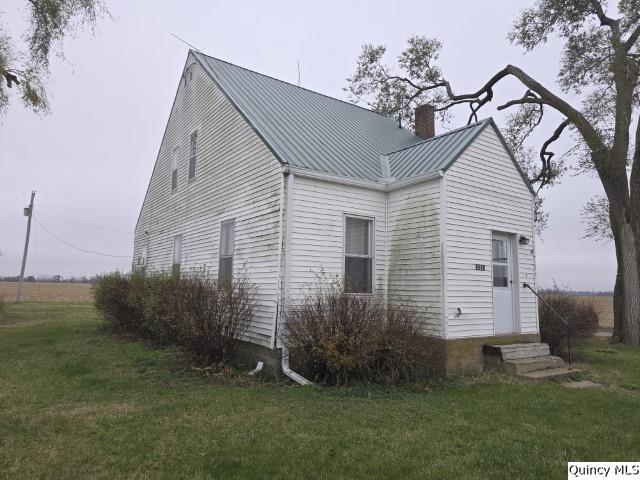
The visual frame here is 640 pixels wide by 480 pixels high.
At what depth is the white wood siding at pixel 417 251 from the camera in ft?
26.6

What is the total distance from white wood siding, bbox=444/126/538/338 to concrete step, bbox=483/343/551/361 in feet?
1.14

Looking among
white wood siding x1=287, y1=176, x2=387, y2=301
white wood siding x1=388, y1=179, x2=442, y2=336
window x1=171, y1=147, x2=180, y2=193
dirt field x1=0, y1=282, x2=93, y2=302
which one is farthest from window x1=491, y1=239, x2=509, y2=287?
dirt field x1=0, y1=282, x2=93, y2=302

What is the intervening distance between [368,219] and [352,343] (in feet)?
10.9

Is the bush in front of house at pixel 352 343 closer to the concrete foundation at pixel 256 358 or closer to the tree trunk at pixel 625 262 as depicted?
the concrete foundation at pixel 256 358

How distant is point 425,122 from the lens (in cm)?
1499

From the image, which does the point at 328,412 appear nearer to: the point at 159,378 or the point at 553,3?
the point at 159,378

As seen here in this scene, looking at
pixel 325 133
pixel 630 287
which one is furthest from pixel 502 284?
pixel 630 287

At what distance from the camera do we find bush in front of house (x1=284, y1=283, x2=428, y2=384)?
6707 mm

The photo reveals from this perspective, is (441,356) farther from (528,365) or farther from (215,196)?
(215,196)

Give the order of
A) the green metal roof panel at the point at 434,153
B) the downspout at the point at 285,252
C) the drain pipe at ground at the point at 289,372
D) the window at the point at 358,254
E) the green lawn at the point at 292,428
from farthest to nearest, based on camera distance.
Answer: the window at the point at 358,254, the green metal roof panel at the point at 434,153, the downspout at the point at 285,252, the drain pipe at ground at the point at 289,372, the green lawn at the point at 292,428

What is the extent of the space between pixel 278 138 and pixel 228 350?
450 cm

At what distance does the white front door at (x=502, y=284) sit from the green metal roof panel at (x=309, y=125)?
309cm

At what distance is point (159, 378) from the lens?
738 cm

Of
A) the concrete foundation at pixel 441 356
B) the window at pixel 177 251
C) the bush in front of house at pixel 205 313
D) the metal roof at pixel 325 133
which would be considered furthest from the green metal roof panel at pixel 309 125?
the window at pixel 177 251
